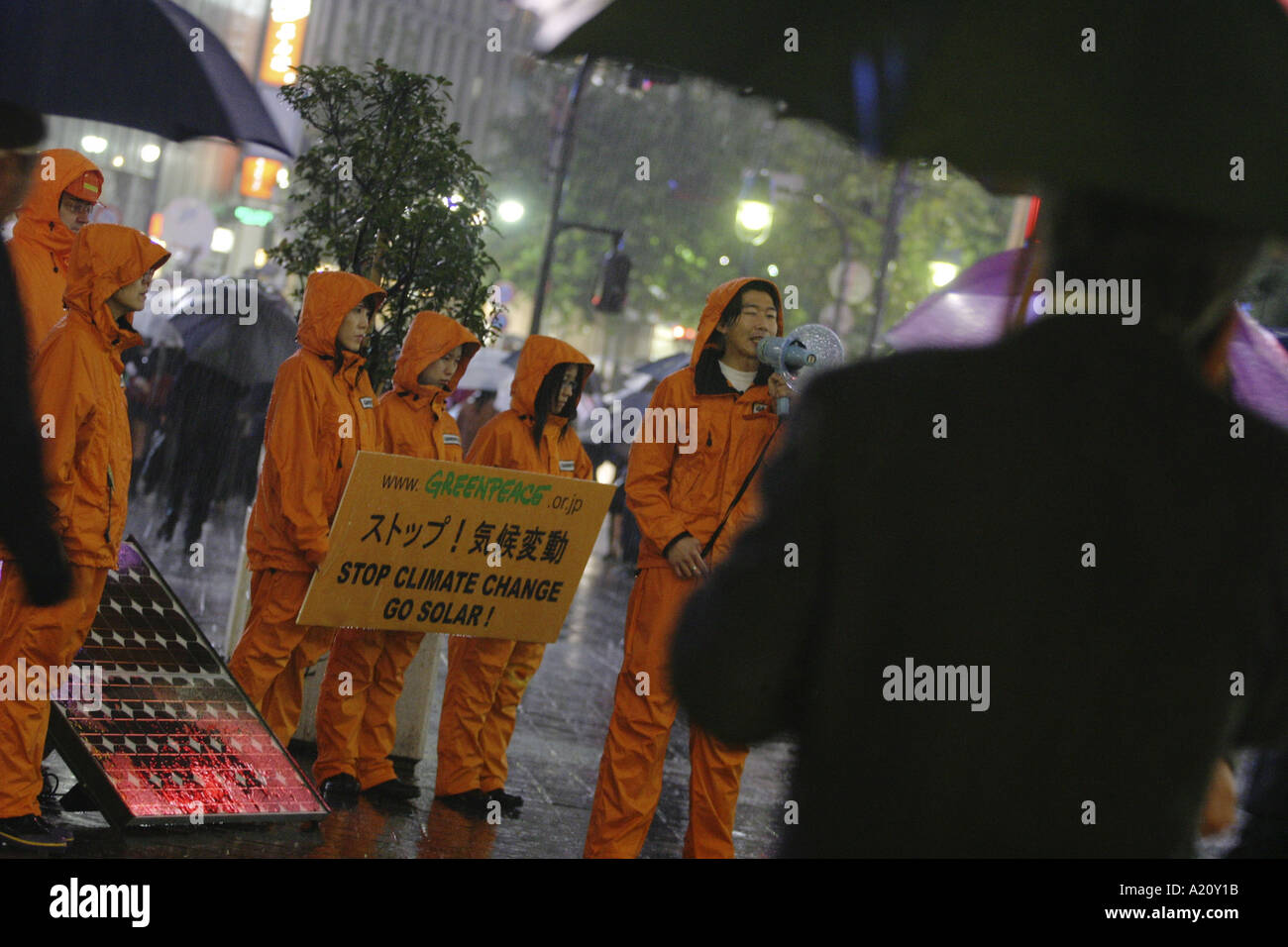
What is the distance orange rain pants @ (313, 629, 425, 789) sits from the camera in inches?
280

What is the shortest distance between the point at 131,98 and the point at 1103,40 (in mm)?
5223

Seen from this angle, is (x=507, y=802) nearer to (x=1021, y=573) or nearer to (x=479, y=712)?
(x=479, y=712)

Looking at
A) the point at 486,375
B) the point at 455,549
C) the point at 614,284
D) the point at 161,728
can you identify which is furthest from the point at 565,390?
the point at 614,284

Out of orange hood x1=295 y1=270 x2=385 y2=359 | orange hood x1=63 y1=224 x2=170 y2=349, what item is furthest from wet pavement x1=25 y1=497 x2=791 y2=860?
orange hood x1=295 y1=270 x2=385 y2=359

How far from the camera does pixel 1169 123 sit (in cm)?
153

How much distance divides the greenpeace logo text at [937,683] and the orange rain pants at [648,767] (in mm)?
4224

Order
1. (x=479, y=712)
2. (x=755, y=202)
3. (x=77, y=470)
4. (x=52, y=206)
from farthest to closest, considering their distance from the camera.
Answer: (x=755, y=202) → (x=479, y=712) → (x=52, y=206) → (x=77, y=470)

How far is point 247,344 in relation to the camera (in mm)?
13734

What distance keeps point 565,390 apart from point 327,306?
142 cm

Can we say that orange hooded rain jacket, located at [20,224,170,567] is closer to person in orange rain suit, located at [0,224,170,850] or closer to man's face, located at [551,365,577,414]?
person in orange rain suit, located at [0,224,170,850]

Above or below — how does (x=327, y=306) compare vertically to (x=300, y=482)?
above
